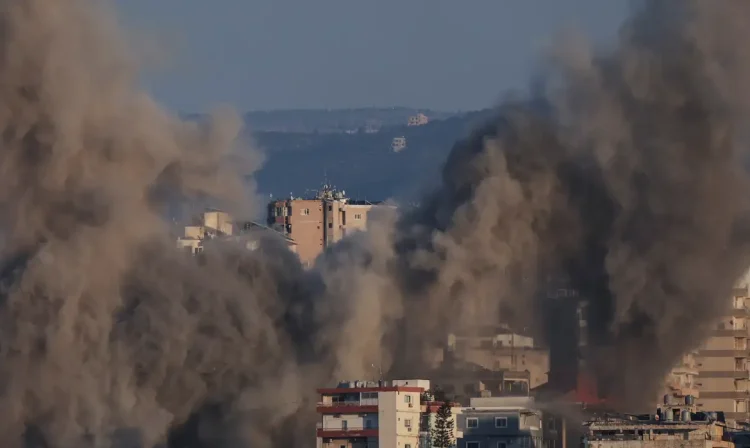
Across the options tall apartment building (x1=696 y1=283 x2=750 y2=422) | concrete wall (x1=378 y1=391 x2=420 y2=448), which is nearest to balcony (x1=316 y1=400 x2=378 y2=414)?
concrete wall (x1=378 y1=391 x2=420 y2=448)

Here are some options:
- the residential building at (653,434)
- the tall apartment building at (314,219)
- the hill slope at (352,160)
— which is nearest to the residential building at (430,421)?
the residential building at (653,434)

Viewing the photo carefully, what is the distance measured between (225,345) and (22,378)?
14.0 feet

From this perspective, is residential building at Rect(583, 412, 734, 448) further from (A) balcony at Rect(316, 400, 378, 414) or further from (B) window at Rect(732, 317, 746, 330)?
(B) window at Rect(732, 317, 746, 330)

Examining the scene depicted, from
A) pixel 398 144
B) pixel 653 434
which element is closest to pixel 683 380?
pixel 653 434

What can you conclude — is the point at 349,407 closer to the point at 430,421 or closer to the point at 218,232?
the point at 430,421

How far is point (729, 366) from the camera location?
5381 centimetres

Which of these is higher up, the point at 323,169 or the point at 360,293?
the point at 323,169

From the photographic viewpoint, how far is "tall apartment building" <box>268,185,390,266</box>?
7806 cm

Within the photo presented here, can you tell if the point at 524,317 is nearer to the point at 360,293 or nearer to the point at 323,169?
the point at 360,293

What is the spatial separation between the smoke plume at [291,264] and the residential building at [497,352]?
13.7 inches

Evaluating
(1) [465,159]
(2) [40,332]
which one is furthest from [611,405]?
(2) [40,332]

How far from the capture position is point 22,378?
48688mm

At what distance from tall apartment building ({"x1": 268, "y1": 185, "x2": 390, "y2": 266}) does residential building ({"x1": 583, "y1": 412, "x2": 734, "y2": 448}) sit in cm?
3948

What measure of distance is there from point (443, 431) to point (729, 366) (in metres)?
13.6
